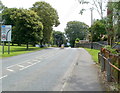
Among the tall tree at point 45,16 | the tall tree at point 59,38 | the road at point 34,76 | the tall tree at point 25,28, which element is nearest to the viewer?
the road at point 34,76

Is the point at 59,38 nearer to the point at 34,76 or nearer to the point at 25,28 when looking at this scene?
the point at 25,28

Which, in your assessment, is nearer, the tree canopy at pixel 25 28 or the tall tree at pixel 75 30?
the tree canopy at pixel 25 28

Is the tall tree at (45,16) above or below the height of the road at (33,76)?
above

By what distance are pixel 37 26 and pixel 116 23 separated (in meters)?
33.8

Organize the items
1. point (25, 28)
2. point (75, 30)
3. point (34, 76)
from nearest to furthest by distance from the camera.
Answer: point (34, 76), point (25, 28), point (75, 30)

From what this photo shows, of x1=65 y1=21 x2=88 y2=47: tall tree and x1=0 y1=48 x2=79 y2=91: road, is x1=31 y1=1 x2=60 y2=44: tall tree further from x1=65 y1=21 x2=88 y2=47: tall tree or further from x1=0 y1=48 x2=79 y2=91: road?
x1=65 y1=21 x2=88 y2=47: tall tree

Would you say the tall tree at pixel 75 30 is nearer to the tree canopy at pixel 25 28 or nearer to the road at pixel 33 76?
the tree canopy at pixel 25 28

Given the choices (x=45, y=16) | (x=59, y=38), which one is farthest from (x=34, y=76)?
(x=59, y=38)

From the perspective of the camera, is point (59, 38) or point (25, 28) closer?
point (25, 28)

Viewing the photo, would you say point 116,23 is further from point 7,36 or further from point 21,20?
point 21,20

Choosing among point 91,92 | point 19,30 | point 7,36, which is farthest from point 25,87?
point 19,30

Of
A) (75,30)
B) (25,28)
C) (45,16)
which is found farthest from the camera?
(75,30)

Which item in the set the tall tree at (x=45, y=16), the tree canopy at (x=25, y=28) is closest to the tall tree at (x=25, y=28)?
the tree canopy at (x=25, y=28)

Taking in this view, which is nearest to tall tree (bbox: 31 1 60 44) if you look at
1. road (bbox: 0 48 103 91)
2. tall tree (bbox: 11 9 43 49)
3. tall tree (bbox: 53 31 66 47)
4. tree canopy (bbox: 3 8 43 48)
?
tree canopy (bbox: 3 8 43 48)
